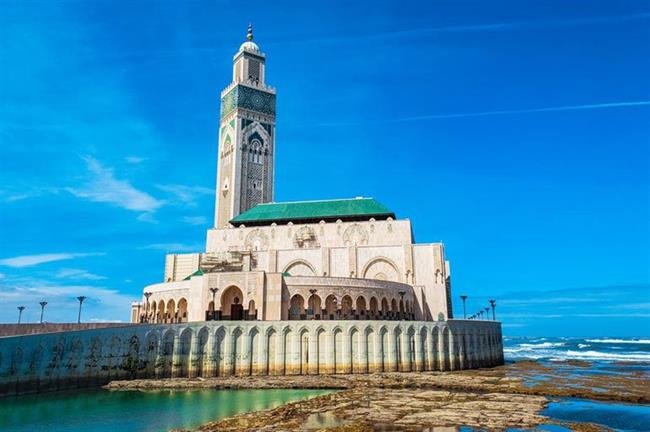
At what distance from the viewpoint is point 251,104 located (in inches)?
2928

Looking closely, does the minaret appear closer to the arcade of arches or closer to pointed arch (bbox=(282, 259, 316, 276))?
pointed arch (bbox=(282, 259, 316, 276))

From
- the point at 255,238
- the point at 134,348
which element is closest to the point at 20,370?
the point at 134,348

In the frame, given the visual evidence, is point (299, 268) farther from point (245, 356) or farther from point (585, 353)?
point (585, 353)

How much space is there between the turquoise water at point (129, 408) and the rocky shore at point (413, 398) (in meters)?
1.80

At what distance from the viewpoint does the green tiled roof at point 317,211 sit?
5847cm

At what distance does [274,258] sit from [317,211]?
8.60 m

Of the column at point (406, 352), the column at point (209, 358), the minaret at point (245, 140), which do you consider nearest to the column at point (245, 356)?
the column at point (209, 358)

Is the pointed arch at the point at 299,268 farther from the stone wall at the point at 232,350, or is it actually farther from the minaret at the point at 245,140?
the stone wall at the point at 232,350

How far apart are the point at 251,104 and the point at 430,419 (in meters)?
62.3

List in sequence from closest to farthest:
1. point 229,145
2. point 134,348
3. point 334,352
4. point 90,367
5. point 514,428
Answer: point 514,428 < point 90,367 < point 134,348 < point 334,352 < point 229,145

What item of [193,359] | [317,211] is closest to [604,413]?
[193,359]

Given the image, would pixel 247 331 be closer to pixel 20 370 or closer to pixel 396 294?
pixel 20 370

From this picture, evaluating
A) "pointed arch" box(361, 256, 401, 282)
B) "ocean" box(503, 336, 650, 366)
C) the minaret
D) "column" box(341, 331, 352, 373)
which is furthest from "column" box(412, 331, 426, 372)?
the minaret

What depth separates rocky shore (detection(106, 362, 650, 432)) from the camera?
59.9ft
